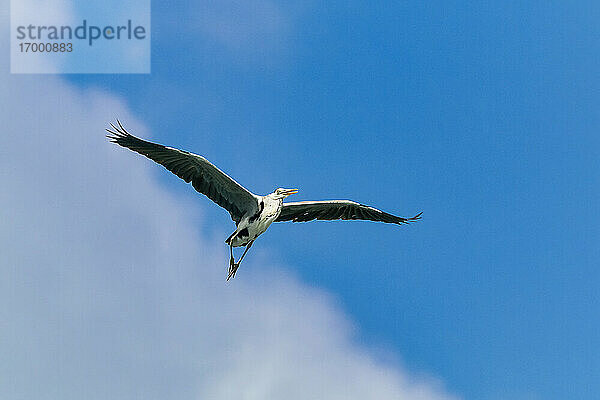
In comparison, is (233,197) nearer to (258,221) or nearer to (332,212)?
(258,221)

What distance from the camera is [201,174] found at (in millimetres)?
30469

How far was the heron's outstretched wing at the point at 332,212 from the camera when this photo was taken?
3238 centimetres

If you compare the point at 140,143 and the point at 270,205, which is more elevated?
the point at 140,143

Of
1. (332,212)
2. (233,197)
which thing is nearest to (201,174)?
(233,197)

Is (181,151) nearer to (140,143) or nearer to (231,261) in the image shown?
(140,143)

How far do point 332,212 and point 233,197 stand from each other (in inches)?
158

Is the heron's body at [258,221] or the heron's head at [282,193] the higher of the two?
the heron's head at [282,193]

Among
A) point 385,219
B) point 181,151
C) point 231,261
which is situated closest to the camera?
point 181,151

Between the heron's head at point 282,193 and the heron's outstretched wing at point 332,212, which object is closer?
the heron's head at point 282,193

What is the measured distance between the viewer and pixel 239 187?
30578 millimetres

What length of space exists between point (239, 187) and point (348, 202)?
442 cm

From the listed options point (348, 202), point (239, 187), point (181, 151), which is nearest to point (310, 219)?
point (348, 202)

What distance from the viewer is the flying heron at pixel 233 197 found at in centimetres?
2975

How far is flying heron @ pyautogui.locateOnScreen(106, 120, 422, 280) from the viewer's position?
29750 millimetres
